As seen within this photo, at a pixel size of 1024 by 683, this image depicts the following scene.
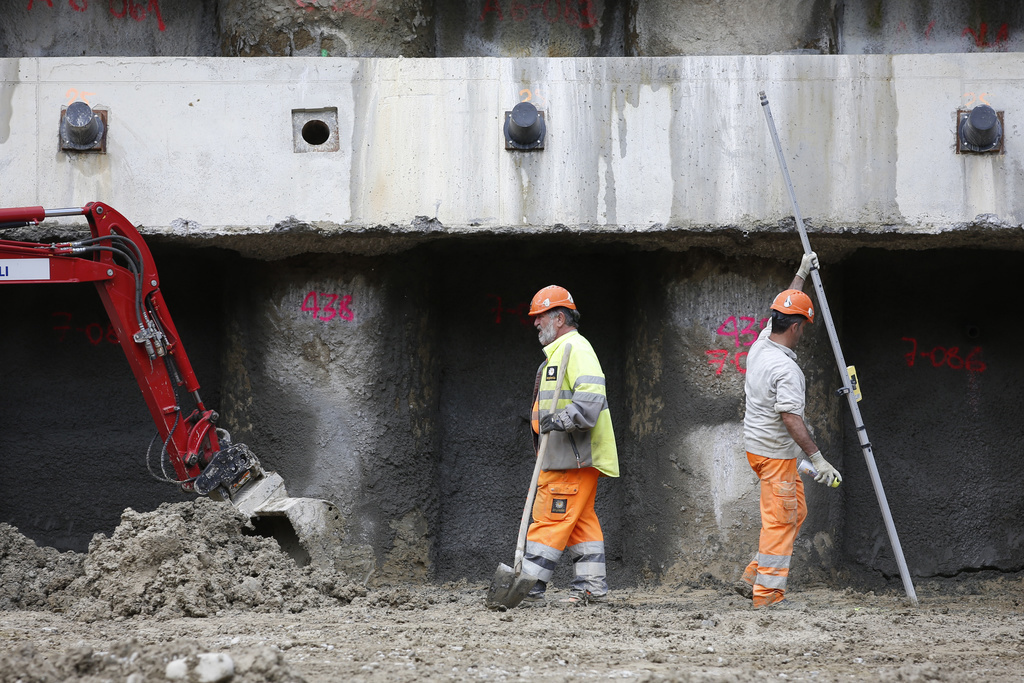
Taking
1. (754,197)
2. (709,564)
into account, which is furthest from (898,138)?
(709,564)

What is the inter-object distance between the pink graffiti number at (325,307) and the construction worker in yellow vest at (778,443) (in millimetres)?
2530

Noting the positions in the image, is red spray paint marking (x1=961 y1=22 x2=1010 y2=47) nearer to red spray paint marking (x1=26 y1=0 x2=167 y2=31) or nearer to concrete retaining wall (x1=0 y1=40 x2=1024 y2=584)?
concrete retaining wall (x1=0 y1=40 x2=1024 y2=584)

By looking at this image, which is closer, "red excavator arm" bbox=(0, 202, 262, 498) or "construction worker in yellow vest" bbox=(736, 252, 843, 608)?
"construction worker in yellow vest" bbox=(736, 252, 843, 608)

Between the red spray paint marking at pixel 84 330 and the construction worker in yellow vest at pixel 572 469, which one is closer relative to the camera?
the construction worker in yellow vest at pixel 572 469

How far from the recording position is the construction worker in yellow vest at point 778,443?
193 inches

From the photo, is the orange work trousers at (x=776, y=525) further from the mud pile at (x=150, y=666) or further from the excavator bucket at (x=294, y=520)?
the mud pile at (x=150, y=666)

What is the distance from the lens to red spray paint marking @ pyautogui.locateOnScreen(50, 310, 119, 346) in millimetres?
6957

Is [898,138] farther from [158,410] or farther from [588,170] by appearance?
[158,410]

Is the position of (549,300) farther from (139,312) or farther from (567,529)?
(139,312)

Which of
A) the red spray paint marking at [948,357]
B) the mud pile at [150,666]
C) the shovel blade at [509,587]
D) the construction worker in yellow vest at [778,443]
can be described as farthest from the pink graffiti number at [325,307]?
the red spray paint marking at [948,357]

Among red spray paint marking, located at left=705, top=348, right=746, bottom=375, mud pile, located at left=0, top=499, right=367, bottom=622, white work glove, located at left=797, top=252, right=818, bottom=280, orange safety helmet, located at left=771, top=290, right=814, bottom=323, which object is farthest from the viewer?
red spray paint marking, located at left=705, top=348, right=746, bottom=375

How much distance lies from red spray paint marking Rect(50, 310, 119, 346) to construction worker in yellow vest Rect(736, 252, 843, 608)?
443cm

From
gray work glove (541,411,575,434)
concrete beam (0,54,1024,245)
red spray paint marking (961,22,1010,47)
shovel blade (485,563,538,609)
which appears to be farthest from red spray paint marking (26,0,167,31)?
red spray paint marking (961,22,1010,47)

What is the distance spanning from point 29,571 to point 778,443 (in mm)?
4070
